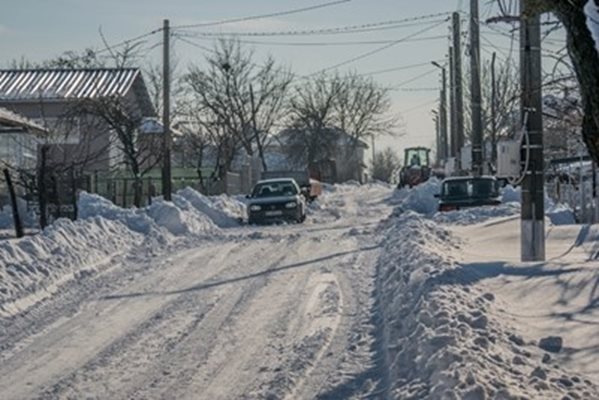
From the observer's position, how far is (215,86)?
7525cm

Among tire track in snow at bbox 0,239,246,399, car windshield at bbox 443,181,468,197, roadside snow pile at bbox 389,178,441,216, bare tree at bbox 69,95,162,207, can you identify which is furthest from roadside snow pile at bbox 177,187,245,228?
tire track in snow at bbox 0,239,246,399

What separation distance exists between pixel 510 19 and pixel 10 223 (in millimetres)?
29619

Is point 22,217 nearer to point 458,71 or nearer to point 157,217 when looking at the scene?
point 157,217

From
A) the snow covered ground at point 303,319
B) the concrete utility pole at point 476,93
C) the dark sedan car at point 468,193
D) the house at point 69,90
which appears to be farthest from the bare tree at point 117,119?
the snow covered ground at point 303,319

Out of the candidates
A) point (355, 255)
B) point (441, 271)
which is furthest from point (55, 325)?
point (355, 255)

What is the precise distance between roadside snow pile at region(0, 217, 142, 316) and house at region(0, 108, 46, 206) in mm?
15658

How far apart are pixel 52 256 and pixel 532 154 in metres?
8.34

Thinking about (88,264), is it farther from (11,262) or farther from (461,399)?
(461,399)

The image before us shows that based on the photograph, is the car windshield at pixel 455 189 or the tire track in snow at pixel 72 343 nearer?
the tire track in snow at pixel 72 343

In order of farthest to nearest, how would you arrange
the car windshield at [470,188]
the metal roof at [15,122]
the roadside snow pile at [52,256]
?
1. the metal roof at [15,122]
2. the car windshield at [470,188]
3. the roadside snow pile at [52,256]

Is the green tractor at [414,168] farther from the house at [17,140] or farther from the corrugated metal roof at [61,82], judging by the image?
the house at [17,140]

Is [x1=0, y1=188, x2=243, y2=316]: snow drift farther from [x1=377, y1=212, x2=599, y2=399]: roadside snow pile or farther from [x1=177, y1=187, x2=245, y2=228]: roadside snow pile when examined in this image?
[x1=377, y1=212, x2=599, y2=399]: roadside snow pile

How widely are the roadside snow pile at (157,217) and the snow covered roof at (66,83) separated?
21.0 meters

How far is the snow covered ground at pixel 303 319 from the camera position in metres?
8.31
